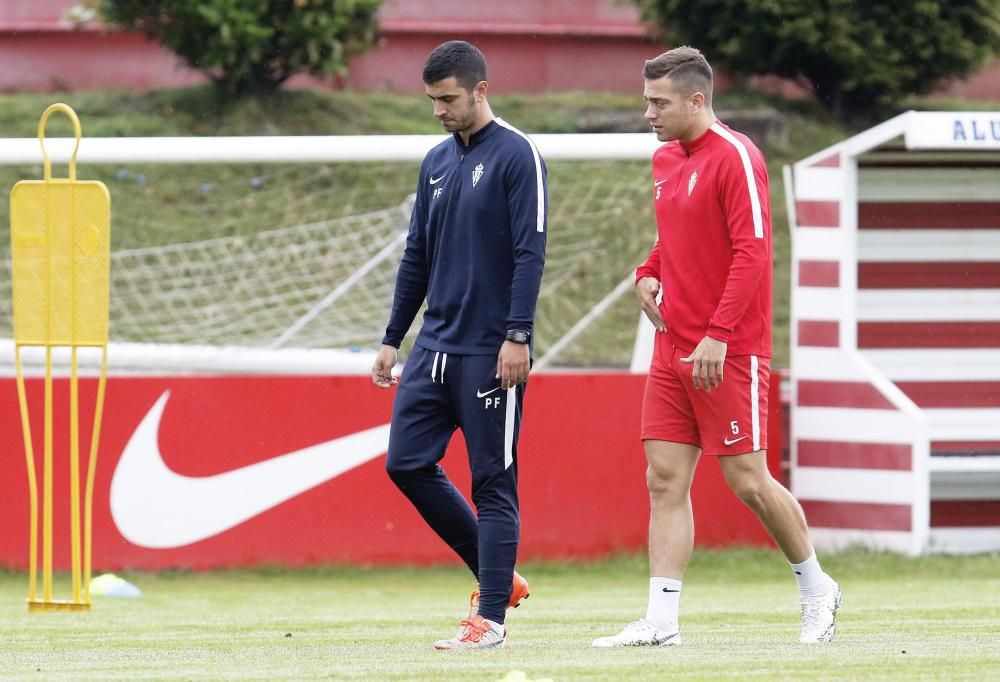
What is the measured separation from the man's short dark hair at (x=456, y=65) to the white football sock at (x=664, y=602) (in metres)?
1.82

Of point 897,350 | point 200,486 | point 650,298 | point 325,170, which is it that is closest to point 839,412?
point 897,350

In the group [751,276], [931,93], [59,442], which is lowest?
[59,442]

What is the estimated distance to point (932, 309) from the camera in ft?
35.4

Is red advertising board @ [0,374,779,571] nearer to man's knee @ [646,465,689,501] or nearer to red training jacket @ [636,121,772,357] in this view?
man's knee @ [646,465,689,501]

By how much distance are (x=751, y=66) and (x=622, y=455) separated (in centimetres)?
1134

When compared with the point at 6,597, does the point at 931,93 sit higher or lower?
higher

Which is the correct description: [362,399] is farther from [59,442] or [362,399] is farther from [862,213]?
[862,213]

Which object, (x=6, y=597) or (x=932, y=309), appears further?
(x=932, y=309)

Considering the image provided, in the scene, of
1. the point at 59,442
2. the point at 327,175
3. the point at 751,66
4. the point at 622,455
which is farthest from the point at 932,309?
the point at 751,66

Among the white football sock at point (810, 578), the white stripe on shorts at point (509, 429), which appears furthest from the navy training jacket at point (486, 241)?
the white football sock at point (810, 578)

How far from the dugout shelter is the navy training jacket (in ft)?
12.4

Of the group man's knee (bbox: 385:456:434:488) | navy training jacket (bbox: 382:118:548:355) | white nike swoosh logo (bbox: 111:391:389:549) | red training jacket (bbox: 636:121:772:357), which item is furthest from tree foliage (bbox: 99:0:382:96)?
red training jacket (bbox: 636:121:772:357)

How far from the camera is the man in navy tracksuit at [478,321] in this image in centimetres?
604

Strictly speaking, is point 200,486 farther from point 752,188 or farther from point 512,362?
point 752,188
